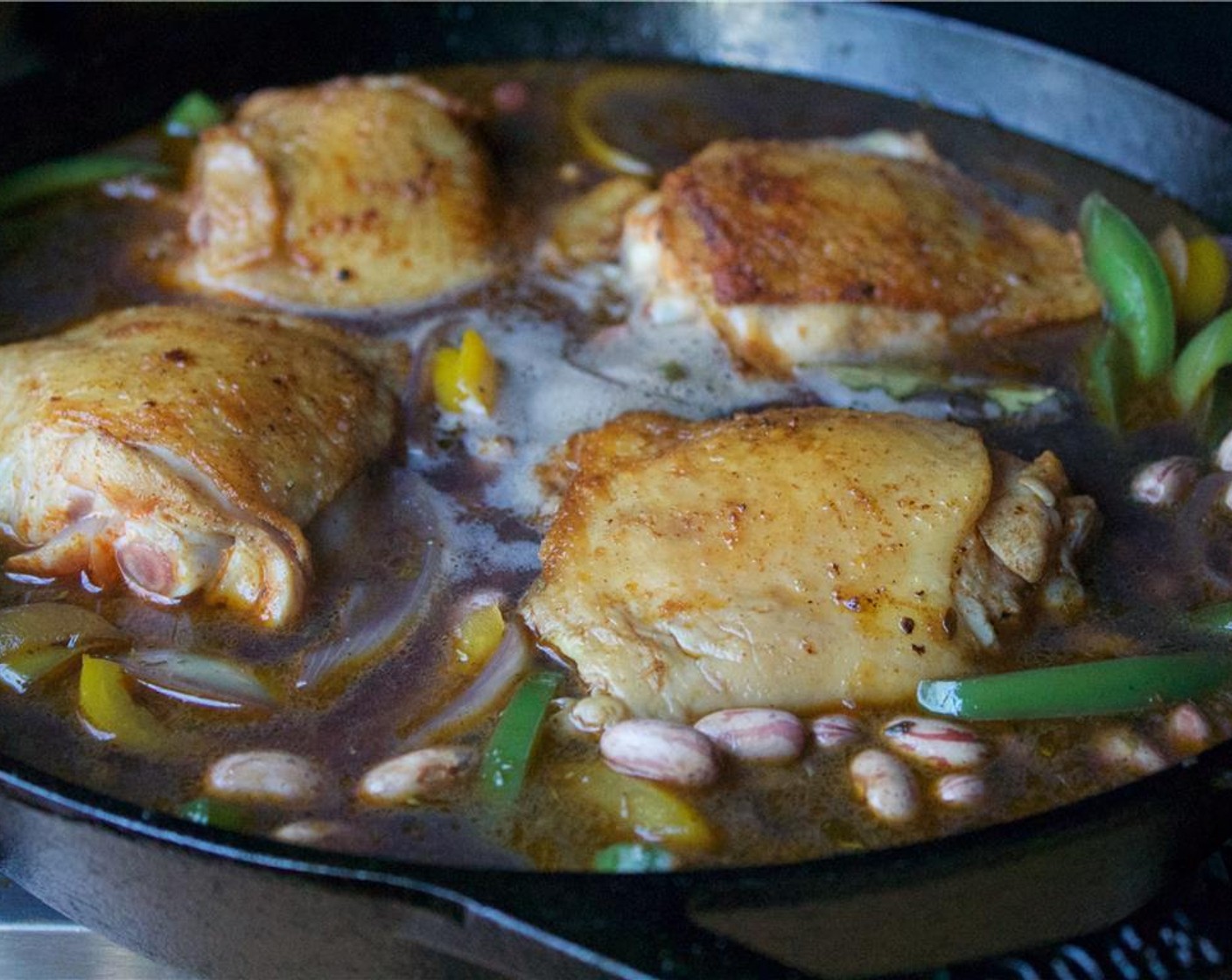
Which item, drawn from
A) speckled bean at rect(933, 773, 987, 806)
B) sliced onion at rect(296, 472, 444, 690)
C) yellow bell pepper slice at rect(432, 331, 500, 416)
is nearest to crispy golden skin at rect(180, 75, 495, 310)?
yellow bell pepper slice at rect(432, 331, 500, 416)

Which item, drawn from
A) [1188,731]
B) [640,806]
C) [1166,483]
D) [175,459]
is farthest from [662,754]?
[1166,483]

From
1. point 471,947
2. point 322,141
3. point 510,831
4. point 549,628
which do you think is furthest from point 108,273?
point 471,947

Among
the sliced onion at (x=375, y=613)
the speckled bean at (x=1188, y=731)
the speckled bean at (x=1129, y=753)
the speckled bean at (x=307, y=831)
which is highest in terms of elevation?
the speckled bean at (x=1188, y=731)

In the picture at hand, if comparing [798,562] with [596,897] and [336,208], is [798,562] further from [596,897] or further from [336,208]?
[336,208]

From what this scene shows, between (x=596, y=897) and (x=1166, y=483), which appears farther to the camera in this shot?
(x=1166, y=483)

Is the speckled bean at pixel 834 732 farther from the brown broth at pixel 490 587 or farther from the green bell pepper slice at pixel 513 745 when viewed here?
the green bell pepper slice at pixel 513 745

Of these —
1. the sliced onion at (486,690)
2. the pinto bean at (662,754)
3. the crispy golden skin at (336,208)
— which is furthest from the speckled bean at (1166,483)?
the crispy golden skin at (336,208)
